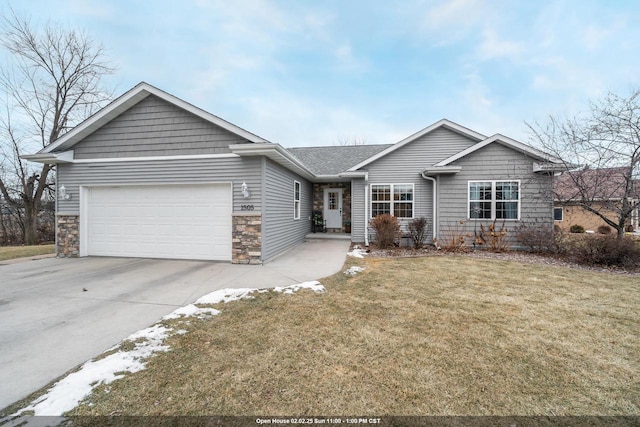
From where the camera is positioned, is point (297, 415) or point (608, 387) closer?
point (297, 415)

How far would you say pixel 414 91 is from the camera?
13953 mm

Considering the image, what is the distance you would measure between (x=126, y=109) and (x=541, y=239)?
1337 centimetres

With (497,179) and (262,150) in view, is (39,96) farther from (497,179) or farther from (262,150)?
(497,179)

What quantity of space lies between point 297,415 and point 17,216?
24231 mm

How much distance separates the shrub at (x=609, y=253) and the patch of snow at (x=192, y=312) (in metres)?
9.13

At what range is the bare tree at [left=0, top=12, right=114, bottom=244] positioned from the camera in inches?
515

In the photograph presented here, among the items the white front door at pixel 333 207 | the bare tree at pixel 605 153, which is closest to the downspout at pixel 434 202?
the bare tree at pixel 605 153

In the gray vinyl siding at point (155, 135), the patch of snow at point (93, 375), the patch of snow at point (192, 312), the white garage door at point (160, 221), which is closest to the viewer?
the patch of snow at point (93, 375)

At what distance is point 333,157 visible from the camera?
46.6 feet

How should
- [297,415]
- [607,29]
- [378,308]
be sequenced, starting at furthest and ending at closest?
[607,29]
[378,308]
[297,415]

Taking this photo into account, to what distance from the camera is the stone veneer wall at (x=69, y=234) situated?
7.86 meters

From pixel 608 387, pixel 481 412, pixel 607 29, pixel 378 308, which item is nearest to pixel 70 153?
pixel 378 308

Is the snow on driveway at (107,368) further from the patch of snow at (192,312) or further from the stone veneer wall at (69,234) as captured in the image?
the stone veneer wall at (69,234)

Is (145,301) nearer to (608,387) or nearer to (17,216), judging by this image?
(608,387)
